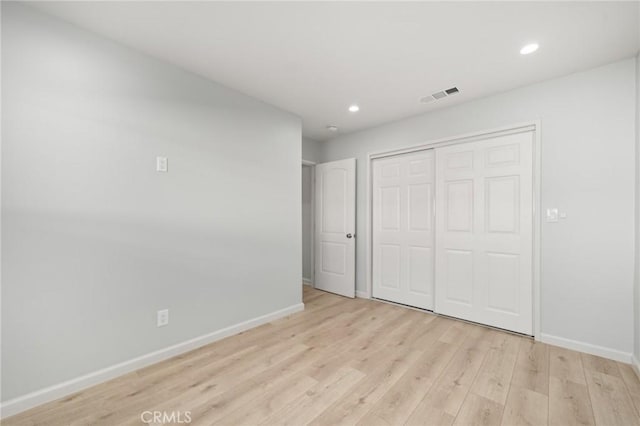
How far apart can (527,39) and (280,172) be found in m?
2.53

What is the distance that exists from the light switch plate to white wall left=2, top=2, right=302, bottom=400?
0.04 m

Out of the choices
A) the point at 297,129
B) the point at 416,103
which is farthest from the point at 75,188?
the point at 416,103

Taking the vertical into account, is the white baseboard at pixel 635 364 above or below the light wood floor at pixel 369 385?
above

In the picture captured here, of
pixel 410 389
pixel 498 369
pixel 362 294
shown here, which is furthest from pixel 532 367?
pixel 362 294

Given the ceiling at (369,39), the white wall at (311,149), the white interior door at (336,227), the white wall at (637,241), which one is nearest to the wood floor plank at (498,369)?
the white wall at (637,241)

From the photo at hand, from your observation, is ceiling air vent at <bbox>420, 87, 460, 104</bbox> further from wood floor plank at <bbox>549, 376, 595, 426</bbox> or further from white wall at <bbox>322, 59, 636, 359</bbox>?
wood floor plank at <bbox>549, 376, 595, 426</bbox>

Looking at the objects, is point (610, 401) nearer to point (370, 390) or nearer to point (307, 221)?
point (370, 390)

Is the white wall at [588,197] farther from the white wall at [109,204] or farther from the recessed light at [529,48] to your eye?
the white wall at [109,204]

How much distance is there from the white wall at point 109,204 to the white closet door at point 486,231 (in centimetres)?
228

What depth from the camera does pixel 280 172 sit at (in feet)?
10.9

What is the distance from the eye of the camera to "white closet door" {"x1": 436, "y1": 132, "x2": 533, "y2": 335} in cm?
277

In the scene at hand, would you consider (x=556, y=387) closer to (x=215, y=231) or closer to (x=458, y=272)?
(x=458, y=272)

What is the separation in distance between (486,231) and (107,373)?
3665 millimetres

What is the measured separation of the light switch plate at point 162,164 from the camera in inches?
89.5
